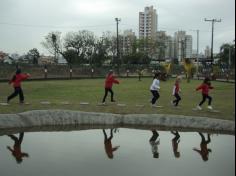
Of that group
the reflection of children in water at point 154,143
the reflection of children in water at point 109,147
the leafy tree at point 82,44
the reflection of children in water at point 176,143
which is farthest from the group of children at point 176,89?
the leafy tree at point 82,44

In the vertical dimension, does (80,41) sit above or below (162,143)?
above

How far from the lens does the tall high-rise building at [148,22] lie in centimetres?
10081

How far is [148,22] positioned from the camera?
340 ft

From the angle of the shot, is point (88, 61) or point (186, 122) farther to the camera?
point (88, 61)

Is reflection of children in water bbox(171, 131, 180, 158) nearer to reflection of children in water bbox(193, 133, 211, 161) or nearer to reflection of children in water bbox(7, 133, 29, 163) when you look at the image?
reflection of children in water bbox(193, 133, 211, 161)

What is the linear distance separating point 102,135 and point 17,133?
2.71 m

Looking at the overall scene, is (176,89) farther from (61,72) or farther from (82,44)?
(82,44)

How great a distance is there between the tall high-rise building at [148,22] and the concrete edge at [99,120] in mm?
86313

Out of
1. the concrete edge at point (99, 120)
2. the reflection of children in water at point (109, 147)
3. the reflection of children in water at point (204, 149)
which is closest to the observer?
the reflection of children in water at point (204, 149)

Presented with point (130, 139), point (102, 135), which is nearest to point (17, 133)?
point (102, 135)

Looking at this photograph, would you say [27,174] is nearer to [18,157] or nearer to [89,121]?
[18,157]

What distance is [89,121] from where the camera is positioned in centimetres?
1533

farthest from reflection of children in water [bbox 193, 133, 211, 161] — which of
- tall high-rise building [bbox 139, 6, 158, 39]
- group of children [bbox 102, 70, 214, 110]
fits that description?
tall high-rise building [bbox 139, 6, 158, 39]

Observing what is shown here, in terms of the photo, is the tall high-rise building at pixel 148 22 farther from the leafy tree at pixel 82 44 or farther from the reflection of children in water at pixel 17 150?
the reflection of children in water at pixel 17 150
